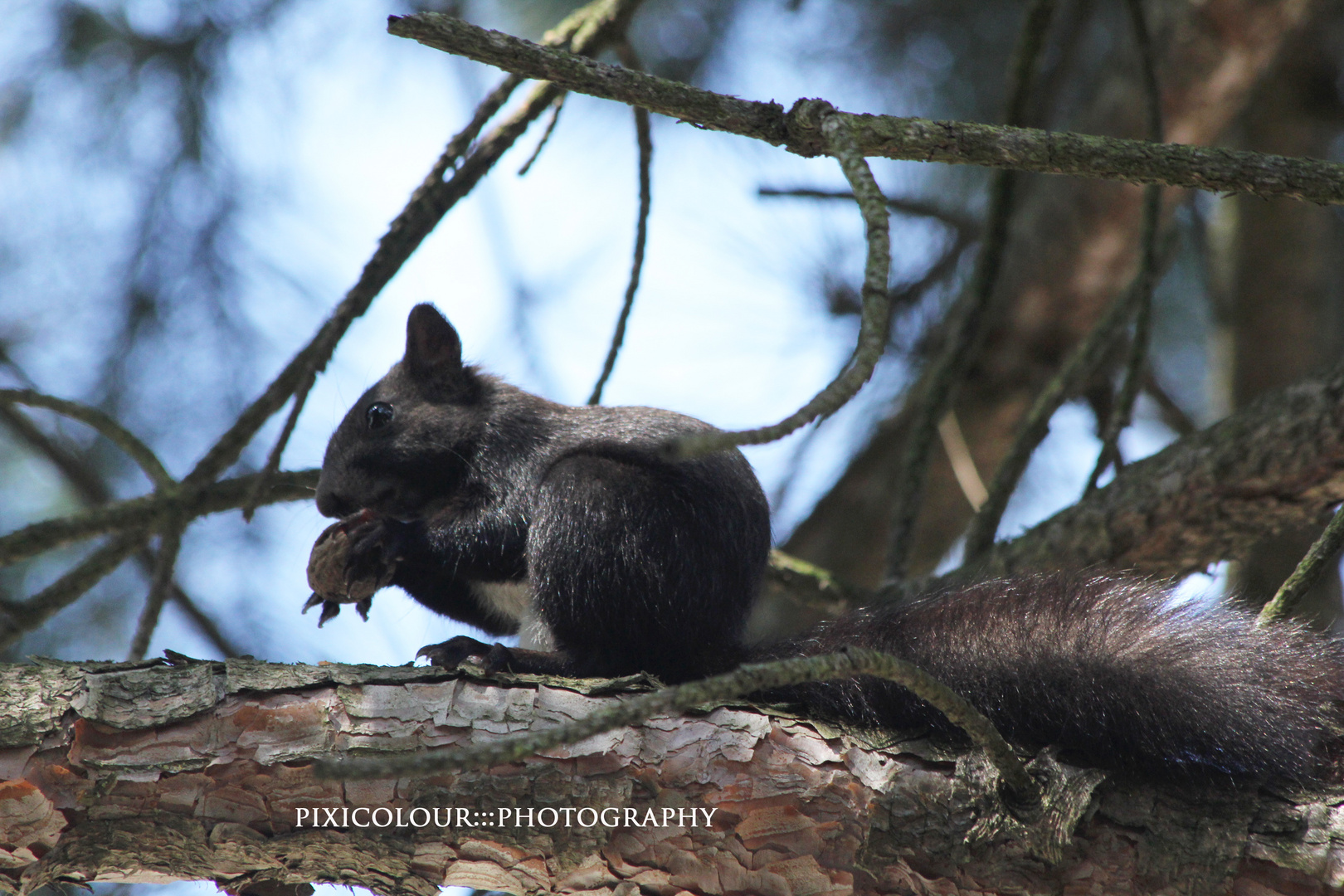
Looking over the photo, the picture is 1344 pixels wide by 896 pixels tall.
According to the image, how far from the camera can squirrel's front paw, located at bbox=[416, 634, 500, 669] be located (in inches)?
68.1

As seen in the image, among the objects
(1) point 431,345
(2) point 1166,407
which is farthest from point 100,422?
(2) point 1166,407

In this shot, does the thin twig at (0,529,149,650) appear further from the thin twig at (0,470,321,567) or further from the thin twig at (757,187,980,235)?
the thin twig at (757,187,980,235)

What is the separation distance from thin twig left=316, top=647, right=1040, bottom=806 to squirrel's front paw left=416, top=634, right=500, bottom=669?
832mm

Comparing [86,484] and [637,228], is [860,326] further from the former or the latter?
[86,484]

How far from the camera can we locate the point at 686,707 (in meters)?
0.81

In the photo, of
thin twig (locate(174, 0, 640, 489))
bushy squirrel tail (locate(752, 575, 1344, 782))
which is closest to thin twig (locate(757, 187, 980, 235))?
thin twig (locate(174, 0, 640, 489))

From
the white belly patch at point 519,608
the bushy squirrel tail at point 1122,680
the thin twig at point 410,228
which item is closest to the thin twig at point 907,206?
the thin twig at point 410,228

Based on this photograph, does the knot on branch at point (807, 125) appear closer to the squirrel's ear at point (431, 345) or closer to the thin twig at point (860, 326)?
the thin twig at point (860, 326)

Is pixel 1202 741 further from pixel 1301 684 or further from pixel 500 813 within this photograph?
pixel 500 813

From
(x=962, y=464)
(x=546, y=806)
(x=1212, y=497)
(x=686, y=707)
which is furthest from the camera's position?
(x=962, y=464)

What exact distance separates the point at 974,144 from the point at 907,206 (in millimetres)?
2171

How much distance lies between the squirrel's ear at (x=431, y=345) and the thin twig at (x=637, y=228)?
0.34 m

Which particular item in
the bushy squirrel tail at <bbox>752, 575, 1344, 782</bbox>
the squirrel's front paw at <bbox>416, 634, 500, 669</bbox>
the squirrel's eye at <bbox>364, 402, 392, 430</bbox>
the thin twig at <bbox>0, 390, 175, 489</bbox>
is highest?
the squirrel's eye at <bbox>364, 402, 392, 430</bbox>

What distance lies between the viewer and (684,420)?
2143mm
